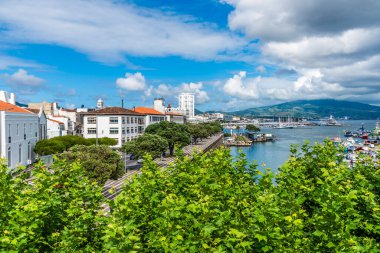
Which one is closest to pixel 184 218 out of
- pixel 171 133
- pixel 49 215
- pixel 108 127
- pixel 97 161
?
pixel 49 215

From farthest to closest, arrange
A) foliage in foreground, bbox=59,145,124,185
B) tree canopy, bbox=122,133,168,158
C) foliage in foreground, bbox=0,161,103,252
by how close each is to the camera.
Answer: tree canopy, bbox=122,133,168,158 → foliage in foreground, bbox=59,145,124,185 → foliage in foreground, bbox=0,161,103,252

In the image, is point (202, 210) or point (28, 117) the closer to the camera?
point (202, 210)

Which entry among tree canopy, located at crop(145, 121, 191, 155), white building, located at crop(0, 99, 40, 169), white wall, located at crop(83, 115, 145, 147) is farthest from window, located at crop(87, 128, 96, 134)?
white building, located at crop(0, 99, 40, 169)

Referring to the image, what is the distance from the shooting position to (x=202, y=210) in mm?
10070

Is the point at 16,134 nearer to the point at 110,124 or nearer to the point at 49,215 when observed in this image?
the point at 110,124

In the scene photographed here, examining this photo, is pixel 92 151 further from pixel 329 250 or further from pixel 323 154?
pixel 329 250

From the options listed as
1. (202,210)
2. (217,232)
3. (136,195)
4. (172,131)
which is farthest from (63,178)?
(172,131)

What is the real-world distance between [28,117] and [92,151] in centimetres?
2956

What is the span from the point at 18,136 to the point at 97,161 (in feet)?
90.9

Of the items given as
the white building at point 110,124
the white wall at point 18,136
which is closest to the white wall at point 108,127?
the white building at point 110,124

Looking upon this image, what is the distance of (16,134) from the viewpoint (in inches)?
2249

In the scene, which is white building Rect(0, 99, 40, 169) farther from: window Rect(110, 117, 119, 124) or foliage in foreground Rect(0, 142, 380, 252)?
foliage in foreground Rect(0, 142, 380, 252)

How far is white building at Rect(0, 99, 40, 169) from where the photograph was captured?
51219 millimetres

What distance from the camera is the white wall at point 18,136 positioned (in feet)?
168
